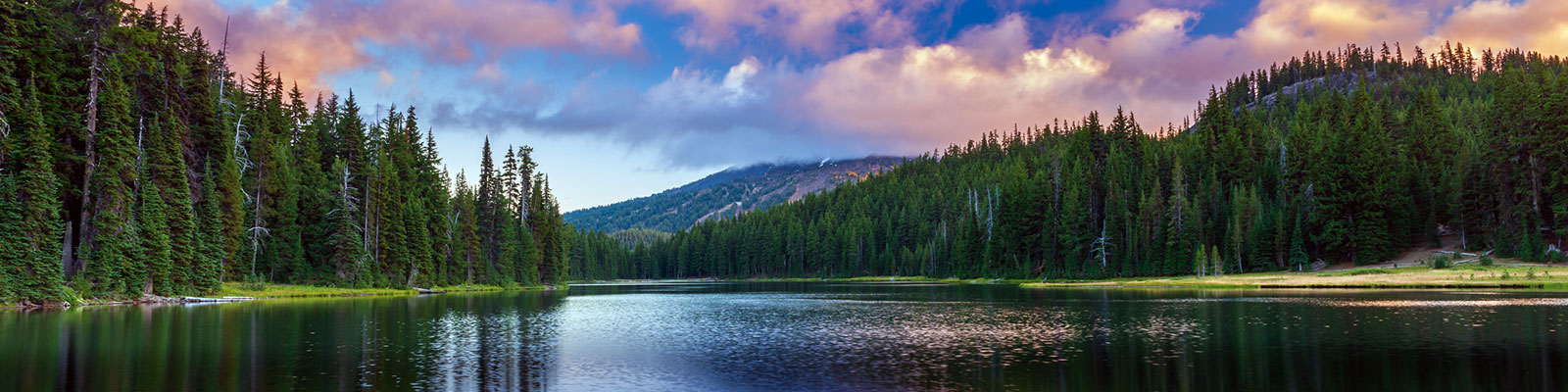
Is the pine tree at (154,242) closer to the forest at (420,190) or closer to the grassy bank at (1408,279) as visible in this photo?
the forest at (420,190)

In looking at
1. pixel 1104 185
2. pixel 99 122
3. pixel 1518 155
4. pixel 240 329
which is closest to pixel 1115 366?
pixel 240 329

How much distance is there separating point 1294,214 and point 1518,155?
2205 cm

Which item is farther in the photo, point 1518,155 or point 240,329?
point 1518,155

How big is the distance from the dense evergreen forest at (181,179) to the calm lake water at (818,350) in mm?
7249

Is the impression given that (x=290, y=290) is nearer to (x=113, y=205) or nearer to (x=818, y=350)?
(x=113, y=205)

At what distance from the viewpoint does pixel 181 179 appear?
6175 cm

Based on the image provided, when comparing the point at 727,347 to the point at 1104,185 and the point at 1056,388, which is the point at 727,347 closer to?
the point at 1056,388

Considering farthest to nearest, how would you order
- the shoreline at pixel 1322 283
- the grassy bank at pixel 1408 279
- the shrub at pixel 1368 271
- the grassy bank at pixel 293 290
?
1. the shrub at pixel 1368 271
2. the grassy bank at pixel 293 290
3. the grassy bank at pixel 1408 279
4. the shoreline at pixel 1322 283

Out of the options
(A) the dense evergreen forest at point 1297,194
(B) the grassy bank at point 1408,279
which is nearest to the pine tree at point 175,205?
(B) the grassy bank at point 1408,279

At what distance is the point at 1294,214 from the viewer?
338 ft

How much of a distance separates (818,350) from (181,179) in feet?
184

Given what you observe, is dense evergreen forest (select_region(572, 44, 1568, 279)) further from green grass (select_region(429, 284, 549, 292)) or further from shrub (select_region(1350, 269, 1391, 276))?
green grass (select_region(429, 284, 549, 292))

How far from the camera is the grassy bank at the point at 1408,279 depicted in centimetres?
6456

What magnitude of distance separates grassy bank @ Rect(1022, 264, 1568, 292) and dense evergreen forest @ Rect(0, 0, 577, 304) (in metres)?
83.4
